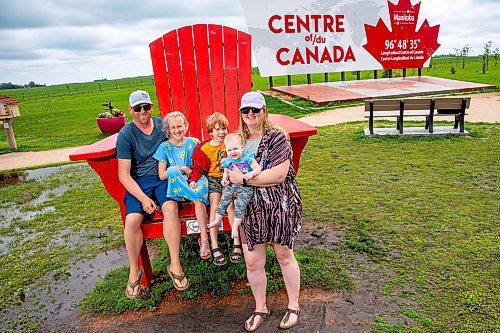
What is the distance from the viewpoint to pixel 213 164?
9.17 ft

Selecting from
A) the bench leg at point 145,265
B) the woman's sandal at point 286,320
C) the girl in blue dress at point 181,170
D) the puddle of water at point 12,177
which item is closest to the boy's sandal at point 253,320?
the woman's sandal at point 286,320

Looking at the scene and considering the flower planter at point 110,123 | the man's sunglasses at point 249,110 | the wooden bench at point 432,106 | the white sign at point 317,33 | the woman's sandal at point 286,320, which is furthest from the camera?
the white sign at point 317,33

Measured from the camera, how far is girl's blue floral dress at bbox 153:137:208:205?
274 centimetres

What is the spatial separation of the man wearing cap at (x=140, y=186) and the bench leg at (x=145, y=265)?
0.11 m

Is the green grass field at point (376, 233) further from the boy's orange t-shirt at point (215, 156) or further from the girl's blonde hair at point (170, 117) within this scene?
the girl's blonde hair at point (170, 117)

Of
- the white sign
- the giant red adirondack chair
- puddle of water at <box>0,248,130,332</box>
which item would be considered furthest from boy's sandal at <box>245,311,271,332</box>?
the white sign

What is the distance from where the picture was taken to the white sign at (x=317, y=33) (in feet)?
45.6

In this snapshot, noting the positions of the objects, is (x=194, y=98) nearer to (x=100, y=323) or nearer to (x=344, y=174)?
(x=100, y=323)

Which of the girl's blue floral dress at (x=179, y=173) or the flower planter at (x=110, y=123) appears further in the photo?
the flower planter at (x=110, y=123)

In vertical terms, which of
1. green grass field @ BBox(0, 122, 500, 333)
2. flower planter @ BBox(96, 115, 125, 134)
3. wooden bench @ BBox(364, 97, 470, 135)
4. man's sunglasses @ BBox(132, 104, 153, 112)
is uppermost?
man's sunglasses @ BBox(132, 104, 153, 112)

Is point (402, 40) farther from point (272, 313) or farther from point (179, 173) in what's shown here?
point (272, 313)

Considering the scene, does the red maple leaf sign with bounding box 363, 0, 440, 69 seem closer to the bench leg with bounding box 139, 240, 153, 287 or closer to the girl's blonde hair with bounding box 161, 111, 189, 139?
the girl's blonde hair with bounding box 161, 111, 189, 139

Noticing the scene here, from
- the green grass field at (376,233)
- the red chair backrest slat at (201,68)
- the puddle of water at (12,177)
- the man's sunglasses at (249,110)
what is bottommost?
the green grass field at (376,233)

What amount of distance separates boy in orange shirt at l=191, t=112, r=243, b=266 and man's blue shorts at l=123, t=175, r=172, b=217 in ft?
0.85
